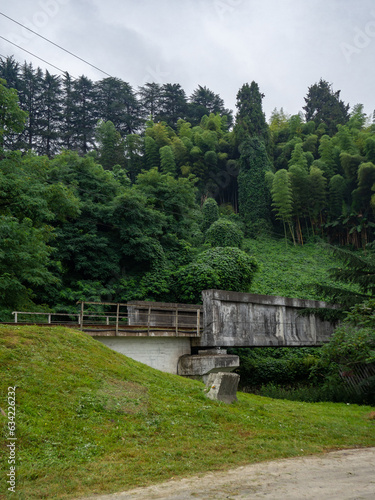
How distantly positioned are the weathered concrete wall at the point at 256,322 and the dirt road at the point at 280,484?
868 centimetres

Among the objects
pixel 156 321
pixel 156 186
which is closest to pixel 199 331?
pixel 156 321

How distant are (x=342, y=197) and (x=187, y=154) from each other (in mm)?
19871

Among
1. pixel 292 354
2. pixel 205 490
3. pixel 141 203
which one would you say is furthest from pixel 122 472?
pixel 141 203

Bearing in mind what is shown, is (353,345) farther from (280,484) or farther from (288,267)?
(288,267)

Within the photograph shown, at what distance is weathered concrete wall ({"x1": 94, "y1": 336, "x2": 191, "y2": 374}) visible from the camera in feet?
43.9

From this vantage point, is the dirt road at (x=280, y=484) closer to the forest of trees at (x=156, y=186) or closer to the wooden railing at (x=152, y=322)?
the wooden railing at (x=152, y=322)

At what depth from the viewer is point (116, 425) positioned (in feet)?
22.9

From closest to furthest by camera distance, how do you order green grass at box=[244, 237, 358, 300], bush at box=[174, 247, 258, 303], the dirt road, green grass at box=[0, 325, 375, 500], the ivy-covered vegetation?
the dirt road → green grass at box=[0, 325, 375, 500] → the ivy-covered vegetation → bush at box=[174, 247, 258, 303] → green grass at box=[244, 237, 358, 300]

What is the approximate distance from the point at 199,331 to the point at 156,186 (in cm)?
1534

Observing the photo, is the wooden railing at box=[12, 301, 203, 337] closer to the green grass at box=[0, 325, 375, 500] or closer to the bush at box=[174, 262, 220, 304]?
the green grass at box=[0, 325, 375, 500]

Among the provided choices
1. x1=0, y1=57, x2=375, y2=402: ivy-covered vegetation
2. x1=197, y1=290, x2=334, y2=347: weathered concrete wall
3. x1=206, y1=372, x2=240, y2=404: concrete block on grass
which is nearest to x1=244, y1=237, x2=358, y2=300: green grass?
x1=0, y1=57, x2=375, y2=402: ivy-covered vegetation

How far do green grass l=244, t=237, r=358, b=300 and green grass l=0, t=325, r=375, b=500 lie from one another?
62.1 feet

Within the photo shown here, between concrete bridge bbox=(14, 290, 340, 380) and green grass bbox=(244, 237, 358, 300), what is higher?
green grass bbox=(244, 237, 358, 300)

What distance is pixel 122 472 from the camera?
552 centimetres
